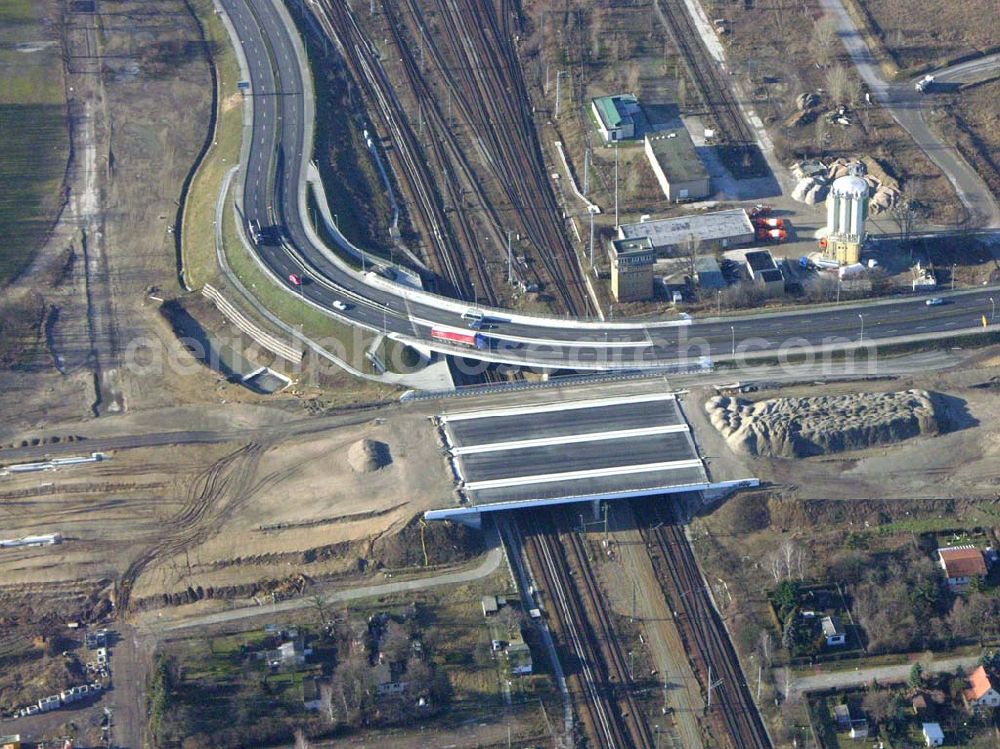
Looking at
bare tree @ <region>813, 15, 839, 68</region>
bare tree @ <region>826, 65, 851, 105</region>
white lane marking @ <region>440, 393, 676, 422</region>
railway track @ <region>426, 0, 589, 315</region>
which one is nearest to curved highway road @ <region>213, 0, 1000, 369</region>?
white lane marking @ <region>440, 393, 676, 422</region>

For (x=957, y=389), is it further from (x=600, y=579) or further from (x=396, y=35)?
(x=396, y=35)

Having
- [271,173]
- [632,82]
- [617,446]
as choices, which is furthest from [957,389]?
[271,173]

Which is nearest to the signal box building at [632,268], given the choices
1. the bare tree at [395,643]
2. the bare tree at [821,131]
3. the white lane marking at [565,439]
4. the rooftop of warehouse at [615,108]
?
the white lane marking at [565,439]

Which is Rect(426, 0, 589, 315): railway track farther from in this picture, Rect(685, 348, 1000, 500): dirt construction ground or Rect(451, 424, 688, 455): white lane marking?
Rect(685, 348, 1000, 500): dirt construction ground

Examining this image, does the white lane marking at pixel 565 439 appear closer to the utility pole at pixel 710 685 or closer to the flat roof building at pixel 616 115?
the utility pole at pixel 710 685

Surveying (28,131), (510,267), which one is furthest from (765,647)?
(28,131)
